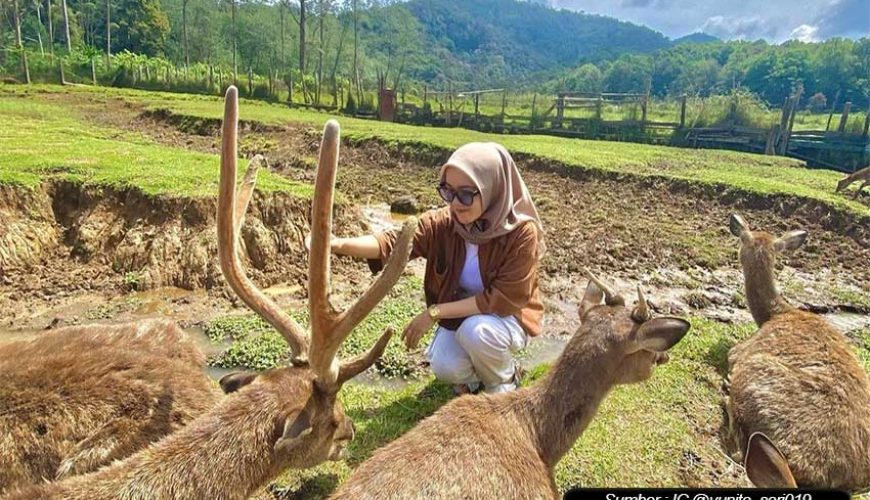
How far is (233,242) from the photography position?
335 centimetres

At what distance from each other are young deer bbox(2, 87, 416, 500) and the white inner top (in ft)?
5.71

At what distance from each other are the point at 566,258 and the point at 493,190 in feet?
19.5

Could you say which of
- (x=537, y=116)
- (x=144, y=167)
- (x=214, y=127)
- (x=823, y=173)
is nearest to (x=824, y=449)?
(x=144, y=167)

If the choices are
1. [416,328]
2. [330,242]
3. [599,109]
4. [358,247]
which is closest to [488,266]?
[416,328]

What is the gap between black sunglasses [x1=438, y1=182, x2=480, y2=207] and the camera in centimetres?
424

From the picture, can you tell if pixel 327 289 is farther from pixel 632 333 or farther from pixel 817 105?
pixel 817 105

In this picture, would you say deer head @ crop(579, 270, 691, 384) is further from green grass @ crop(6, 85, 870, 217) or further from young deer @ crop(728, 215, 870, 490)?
green grass @ crop(6, 85, 870, 217)

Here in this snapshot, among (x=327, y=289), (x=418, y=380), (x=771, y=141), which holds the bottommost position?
(x=418, y=380)

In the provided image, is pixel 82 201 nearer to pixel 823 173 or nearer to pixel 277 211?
pixel 277 211

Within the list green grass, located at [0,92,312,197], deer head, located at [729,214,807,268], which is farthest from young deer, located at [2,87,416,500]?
green grass, located at [0,92,312,197]

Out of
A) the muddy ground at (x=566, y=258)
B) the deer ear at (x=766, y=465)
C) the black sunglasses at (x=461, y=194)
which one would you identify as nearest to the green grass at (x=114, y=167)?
the muddy ground at (x=566, y=258)

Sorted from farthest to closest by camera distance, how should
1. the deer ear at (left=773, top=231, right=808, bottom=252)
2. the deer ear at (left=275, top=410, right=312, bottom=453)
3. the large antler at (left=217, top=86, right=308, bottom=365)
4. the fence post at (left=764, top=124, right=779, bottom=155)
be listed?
the fence post at (left=764, top=124, right=779, bottom=155), the deer ear at (left=773, top=231, right=808, bottom=252), the large antler at (left=217, top=86, right=308, bottom=365), the deer ear at (left=275, top=410, right=312, bottom=453)

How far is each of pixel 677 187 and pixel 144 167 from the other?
11375 mm

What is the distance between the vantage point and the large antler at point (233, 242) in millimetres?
3139
